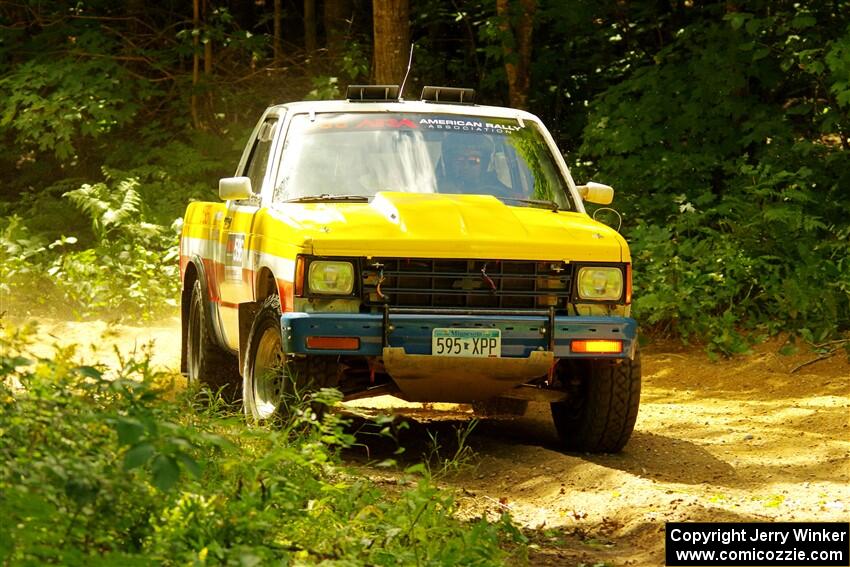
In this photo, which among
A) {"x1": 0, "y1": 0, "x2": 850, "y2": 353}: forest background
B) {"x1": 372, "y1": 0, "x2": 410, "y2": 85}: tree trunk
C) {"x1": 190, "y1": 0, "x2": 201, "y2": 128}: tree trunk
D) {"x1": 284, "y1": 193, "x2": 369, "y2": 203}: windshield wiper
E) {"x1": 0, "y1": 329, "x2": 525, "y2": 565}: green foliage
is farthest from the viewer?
{"x1": 190, "y1": 0, "x2": 201, "y2": 128}: tree trunk

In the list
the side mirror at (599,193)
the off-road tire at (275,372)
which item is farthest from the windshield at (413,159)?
the off-road tire at (275,372)

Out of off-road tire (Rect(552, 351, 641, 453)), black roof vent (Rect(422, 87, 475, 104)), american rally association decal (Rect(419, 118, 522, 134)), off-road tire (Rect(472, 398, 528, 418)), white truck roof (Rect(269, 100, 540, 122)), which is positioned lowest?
off-road tire (Rect(472, 398, 528, 418))

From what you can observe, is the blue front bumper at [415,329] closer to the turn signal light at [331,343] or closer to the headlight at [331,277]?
the turn signal light at [331,343]

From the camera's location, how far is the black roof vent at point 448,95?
8906mm

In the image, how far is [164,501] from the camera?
471 cm

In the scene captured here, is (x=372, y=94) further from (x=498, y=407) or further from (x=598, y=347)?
(x=598, y=347)

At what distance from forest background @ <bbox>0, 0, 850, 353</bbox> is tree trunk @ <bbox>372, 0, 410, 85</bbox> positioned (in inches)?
0.9

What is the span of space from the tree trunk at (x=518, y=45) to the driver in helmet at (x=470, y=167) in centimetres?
795

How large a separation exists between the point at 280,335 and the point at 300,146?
136 cm

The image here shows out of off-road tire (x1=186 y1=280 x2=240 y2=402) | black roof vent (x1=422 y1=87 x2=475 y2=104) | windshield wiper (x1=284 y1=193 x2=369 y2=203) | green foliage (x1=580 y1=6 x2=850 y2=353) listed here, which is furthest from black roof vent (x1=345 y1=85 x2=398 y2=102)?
green foliage (x1=580 y1=6 x2=850 y2=353)

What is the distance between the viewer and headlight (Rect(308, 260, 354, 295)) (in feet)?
23.6

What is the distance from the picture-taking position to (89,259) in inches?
580

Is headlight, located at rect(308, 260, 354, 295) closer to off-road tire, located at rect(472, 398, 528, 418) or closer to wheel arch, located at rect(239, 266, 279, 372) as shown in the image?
wheel arch, located at rect(239, 266, 279, 372)

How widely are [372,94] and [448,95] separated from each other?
22.3 inches
